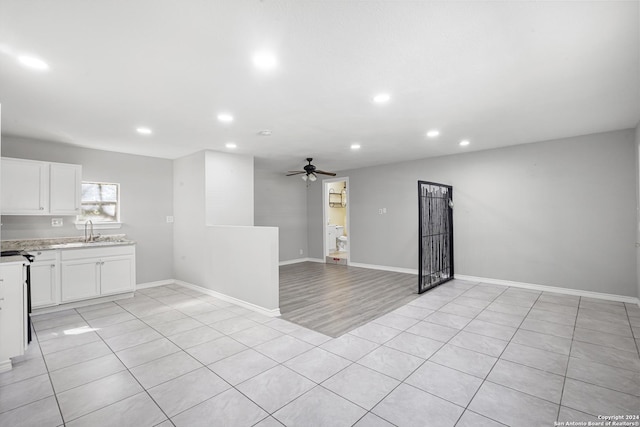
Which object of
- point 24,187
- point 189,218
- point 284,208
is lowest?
point 189,218

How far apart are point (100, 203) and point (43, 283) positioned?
1.54m

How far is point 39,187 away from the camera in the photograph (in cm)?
414

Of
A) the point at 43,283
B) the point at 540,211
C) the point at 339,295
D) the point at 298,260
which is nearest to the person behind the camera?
the point at 43,283

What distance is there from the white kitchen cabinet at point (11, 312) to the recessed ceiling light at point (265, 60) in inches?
108

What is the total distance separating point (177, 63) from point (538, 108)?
3745 mm

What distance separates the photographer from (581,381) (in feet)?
7.39

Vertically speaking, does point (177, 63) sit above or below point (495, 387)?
above

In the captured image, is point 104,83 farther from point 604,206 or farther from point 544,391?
point 604,206

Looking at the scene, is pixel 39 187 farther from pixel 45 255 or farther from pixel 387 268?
pixel 387 268

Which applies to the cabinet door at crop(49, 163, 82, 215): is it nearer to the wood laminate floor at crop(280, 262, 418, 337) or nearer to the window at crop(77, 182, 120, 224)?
the window at crop(77, 182, 120, 224)

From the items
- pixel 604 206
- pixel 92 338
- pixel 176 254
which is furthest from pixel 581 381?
pixel 176 254

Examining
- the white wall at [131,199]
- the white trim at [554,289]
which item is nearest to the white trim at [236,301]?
the white wall at [131,199]

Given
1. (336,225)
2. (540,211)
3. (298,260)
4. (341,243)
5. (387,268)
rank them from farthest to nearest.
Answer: (336,225), (341,243), (298,260), (387,268), (540,211)

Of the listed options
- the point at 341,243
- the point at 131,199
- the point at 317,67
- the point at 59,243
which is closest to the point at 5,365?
the point at 59,243
